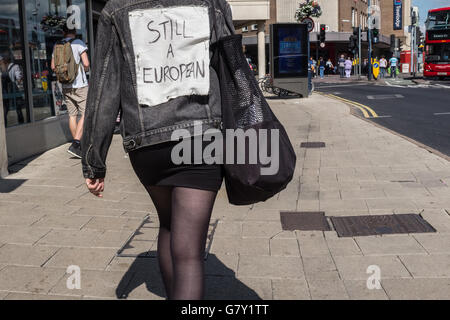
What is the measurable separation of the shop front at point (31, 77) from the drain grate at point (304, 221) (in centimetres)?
415

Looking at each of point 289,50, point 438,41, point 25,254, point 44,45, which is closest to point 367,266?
point 25,254

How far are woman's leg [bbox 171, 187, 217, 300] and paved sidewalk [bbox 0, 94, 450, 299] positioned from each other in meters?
1.20

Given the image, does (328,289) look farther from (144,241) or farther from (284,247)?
(144,241)

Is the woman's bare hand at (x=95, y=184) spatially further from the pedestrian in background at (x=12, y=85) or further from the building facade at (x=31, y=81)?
the pedestrian in background at (x=12, y=85)

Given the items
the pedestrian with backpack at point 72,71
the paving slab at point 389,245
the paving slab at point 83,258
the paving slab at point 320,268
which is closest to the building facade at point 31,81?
the pedestrian with backpack at point 72,71

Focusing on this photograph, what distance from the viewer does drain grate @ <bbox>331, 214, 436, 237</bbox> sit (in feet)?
15.5

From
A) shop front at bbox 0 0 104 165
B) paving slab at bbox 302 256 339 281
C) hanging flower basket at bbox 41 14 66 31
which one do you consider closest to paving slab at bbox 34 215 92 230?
paving slab at bbox 302 256 339 281

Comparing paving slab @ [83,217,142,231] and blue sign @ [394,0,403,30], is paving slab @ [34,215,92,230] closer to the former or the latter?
paving slab @ [83,217,142,231]

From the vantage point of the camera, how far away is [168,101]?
7.50ft

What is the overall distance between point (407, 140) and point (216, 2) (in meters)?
8.45

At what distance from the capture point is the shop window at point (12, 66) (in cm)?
801
